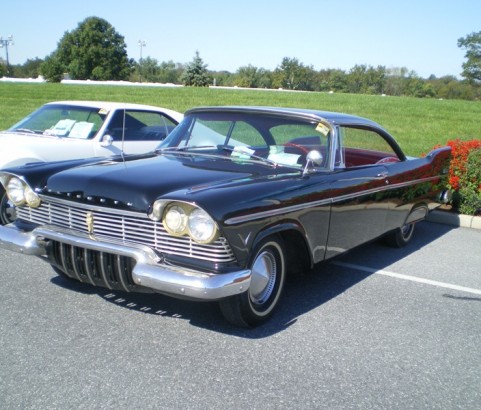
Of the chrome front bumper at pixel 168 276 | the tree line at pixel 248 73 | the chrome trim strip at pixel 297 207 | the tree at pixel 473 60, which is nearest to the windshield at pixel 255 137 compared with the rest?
the chrome trim strip at pixel 297 207

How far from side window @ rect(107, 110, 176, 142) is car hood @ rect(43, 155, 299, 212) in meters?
3.23

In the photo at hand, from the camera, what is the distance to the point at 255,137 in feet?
15.7

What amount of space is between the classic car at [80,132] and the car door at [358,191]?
286 centimetres

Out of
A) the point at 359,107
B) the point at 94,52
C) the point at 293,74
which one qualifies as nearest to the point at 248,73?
the point at 293,74

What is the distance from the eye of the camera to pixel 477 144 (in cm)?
798

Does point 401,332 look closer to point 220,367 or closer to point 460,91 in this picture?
point 220,367

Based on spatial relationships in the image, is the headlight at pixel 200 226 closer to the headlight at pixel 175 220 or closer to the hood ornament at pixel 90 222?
the headlight at pixel 175 220

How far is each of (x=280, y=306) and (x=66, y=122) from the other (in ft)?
14.9

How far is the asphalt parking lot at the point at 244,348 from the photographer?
2920 mm

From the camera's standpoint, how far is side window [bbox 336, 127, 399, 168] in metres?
4.83

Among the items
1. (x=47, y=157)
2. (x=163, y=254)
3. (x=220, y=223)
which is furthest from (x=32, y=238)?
(x=47, y=157)

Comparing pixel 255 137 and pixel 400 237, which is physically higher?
pixel 255 137

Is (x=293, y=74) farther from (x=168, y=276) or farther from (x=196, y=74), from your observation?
(x=168, y=276)

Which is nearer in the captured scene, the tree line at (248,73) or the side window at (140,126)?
the side window at (140,126)
